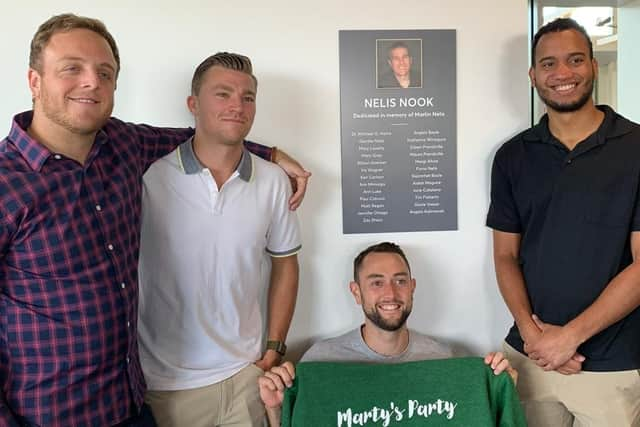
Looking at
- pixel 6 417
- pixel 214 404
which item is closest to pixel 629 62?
pixel 214 404

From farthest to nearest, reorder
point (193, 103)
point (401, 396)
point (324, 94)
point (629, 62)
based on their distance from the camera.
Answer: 1. point (629, 62)
2. point (324, 94)
3. point (193, 103)
4. point (401, 396)

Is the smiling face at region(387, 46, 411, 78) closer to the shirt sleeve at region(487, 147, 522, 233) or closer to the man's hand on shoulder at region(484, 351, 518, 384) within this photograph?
the shirt sleeve at region(487, 147, 522, 233)

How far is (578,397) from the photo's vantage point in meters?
1.79

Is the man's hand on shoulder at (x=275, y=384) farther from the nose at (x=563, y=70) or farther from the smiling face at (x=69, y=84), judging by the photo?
the nose at (x=563, y=70)

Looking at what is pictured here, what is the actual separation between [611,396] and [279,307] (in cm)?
104

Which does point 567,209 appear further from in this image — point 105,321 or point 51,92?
point 51,92

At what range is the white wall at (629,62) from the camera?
2.37m

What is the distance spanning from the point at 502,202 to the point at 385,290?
502mm

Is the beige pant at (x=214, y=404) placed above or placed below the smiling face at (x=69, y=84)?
below

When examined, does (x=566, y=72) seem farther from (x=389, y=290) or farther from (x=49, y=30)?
(x=49, y=30)

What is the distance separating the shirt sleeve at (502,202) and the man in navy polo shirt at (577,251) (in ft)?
0.14

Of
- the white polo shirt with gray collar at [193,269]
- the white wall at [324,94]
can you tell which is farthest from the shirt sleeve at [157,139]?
the white wall at [324,94]

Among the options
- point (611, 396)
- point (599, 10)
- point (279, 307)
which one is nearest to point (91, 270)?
point (279, 307)

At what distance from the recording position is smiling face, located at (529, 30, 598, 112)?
179 centimetres
